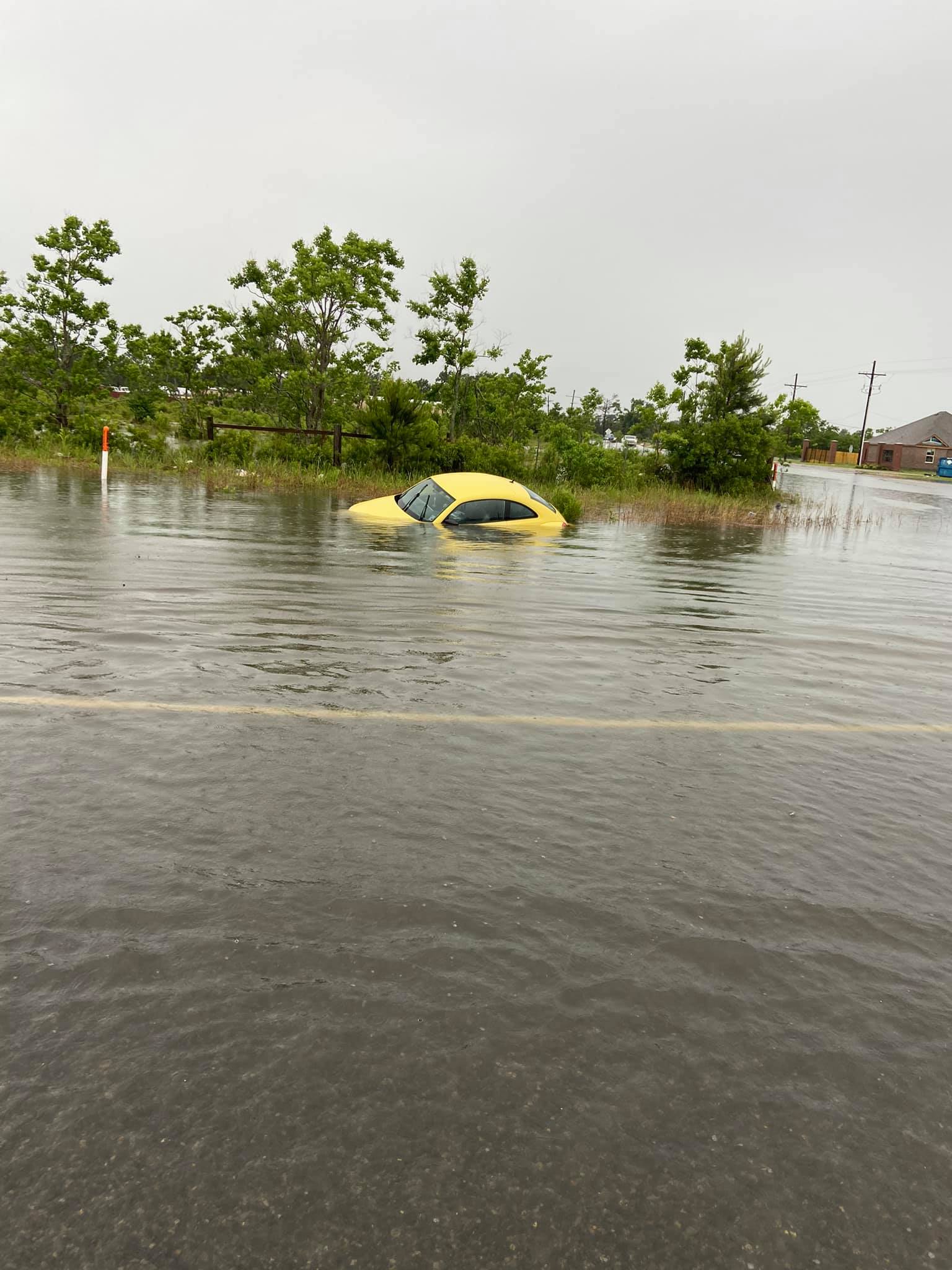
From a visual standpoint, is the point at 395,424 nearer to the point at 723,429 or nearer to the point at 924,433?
the point at 723,429

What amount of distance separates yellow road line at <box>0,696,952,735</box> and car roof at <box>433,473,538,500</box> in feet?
39.1

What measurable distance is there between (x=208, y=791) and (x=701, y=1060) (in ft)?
7.51

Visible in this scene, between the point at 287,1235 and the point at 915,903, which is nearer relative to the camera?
the point at 287,1235

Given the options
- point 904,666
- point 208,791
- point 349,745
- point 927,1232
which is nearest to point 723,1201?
point 927,1232

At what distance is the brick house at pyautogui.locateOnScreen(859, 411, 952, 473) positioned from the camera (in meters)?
102

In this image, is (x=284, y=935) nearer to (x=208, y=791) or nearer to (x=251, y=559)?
(x=208, y=791)

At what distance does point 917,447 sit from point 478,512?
102 m

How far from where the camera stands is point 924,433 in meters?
104

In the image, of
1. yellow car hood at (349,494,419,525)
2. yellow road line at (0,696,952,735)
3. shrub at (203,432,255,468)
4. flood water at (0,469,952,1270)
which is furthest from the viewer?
shrub at (203,432,255,468)

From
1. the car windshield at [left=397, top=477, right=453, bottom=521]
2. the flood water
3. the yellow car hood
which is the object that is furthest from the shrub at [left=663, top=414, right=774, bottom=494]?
the flood water

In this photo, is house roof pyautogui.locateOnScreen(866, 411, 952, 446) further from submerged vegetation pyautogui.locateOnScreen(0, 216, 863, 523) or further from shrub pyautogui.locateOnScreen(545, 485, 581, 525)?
shrub pyautogui.locateOnScreen(545, 485, 581, 525)

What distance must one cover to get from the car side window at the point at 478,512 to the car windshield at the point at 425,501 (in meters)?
0.26

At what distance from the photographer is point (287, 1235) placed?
169 cm

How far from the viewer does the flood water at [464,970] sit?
1.77 meters
